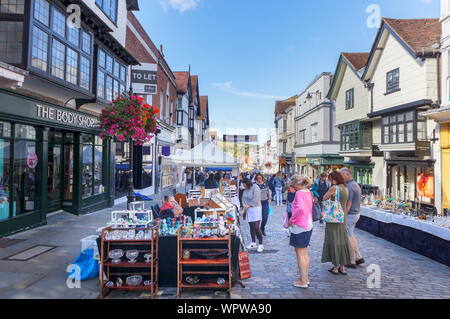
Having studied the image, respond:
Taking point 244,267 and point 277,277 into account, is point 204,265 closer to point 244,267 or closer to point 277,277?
point 244,267

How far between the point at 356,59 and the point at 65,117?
22237 mm

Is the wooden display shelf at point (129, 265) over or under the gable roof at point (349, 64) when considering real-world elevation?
under

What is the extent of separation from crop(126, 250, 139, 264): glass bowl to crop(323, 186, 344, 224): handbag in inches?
139

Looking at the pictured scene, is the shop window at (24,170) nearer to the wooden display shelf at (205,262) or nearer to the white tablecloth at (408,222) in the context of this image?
the wooden display shelf at (205,262)

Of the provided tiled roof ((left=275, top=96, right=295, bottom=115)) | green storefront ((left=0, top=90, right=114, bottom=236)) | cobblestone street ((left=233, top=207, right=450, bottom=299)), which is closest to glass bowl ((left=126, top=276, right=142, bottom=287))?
cobblestone street ((left=233, top=207, right=450, bottom=299))

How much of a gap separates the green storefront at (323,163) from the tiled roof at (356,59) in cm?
909

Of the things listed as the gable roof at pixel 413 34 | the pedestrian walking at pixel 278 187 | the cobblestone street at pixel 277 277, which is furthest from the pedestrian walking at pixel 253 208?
the gable roof at pixel 413 34

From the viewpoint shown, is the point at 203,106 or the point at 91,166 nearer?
the point at 91,166

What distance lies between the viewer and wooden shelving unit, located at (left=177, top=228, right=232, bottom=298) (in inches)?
191

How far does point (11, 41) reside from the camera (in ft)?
26.1

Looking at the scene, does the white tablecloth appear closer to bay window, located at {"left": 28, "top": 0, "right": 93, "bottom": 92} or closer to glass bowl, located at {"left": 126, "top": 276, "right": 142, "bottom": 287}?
→ glass bowl, located at {"left": 126, "top": 276, "right": 142, "bottom": 287}

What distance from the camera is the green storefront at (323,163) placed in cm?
2930

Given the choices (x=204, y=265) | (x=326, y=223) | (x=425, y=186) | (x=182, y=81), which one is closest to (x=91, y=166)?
(x=204, y=265)
